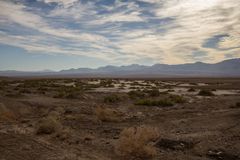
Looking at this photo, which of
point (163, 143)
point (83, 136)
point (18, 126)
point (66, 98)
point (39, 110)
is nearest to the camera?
point (163, 143)

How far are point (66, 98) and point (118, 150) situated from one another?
844 inches

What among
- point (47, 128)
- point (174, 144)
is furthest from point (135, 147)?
point (47, 128)

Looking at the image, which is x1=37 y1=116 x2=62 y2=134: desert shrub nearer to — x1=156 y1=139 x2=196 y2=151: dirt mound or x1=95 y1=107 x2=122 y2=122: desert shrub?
x1=95 y1=107 x2=122 y2=122: desert shrub

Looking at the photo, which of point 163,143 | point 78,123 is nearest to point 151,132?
point 163,143

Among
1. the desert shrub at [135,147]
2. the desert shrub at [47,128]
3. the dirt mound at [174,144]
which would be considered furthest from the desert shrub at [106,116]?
the desert shrub at [135,147]

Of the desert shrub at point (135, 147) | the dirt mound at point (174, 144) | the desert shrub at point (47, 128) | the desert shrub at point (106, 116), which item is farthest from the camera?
the desert shrub at point (106, 116)

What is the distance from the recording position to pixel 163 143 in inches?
489

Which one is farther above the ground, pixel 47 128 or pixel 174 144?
pixel 47 128

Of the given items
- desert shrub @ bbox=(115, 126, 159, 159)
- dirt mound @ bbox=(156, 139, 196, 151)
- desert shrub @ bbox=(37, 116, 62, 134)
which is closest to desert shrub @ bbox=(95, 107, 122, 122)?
desert shrub @ bbox=(37, 116, 62, 134)

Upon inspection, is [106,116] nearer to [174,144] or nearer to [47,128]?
[47,128]

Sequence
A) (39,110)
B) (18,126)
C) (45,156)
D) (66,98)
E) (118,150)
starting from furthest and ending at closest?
(66,98)
(39,110)
(18,126)
(118,150)
(45,156)

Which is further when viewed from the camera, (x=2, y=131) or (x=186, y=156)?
(x=2, y=131)

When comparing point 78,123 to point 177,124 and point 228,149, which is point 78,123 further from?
point 228,149

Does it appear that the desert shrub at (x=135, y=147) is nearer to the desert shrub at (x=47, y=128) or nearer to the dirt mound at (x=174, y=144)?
the dirt mound at (x=174, y=144)
